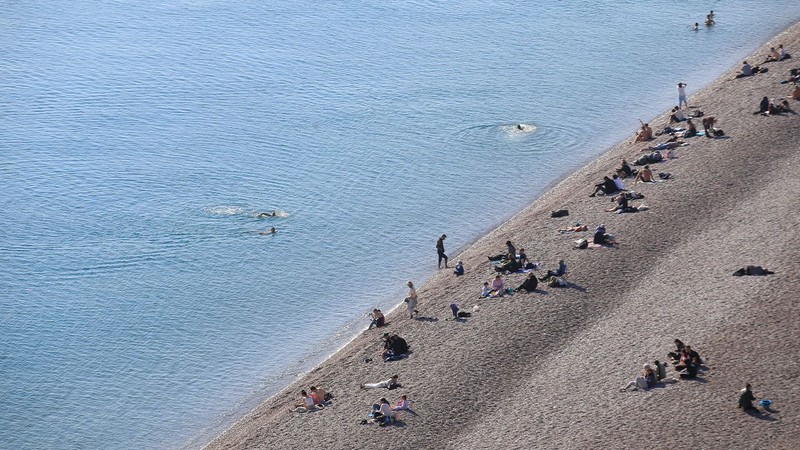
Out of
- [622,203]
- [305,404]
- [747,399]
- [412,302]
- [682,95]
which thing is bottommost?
[747,399]

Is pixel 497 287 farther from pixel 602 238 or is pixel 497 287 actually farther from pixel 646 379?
pixel 646 379

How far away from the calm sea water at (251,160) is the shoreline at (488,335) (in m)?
2.75

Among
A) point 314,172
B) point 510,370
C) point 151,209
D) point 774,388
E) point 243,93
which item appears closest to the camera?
point 774,388

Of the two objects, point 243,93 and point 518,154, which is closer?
point 518,154

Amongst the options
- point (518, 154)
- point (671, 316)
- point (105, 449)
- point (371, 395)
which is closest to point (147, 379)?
point (105, 449)

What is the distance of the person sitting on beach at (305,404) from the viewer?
3441cm

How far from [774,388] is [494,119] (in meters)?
38.3

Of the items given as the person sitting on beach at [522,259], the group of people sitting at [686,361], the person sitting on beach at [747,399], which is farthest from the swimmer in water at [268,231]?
the person sitting on beach at [747,399]

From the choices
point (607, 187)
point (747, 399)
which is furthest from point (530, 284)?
point (747, 399)

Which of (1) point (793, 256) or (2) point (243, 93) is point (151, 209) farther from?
(1) point (793, 256)

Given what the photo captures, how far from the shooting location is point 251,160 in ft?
201

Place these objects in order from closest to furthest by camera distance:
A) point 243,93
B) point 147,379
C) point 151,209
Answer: point 147,379, point 151,209, point 243,93

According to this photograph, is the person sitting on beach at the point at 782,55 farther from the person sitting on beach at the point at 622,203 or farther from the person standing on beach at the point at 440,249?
the person standing on beach at the point at 440,249

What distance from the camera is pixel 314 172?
59094 millimetres
